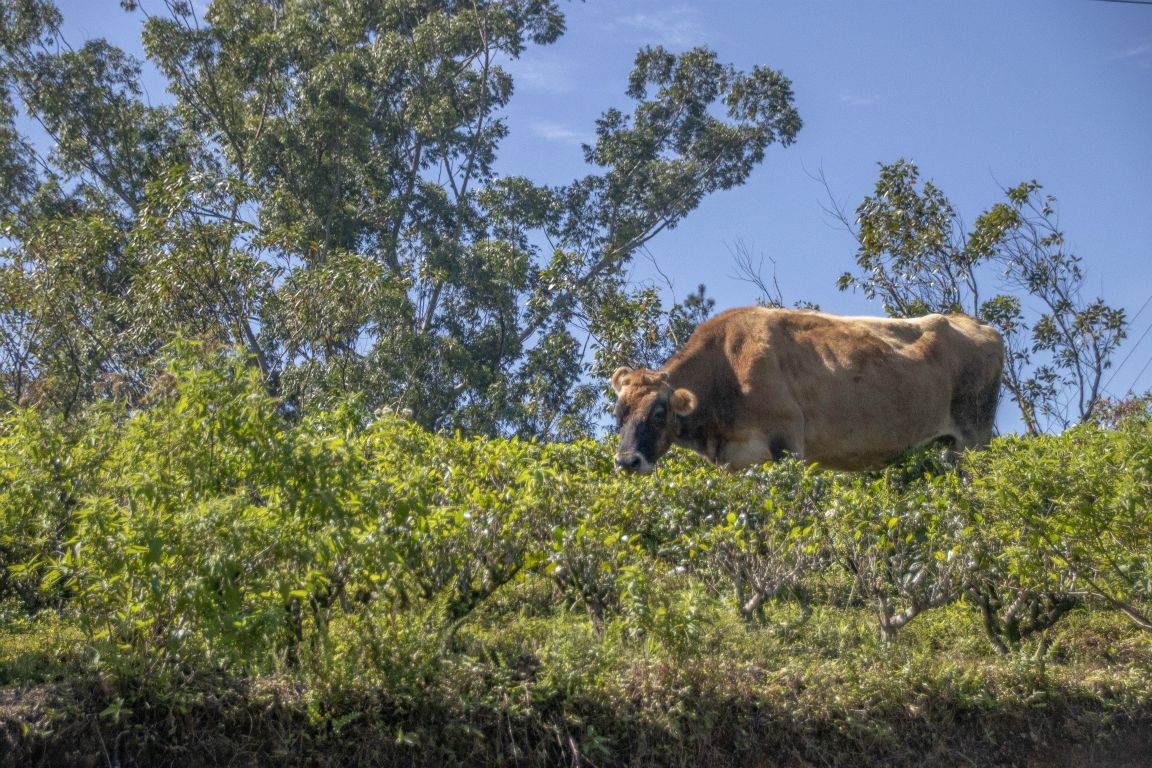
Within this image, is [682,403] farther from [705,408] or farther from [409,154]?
[409,154]

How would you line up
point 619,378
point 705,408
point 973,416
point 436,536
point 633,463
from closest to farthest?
point 436,536
point 633,463
point 705,408
point 619,378
point 973,416

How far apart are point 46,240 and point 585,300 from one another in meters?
8.12

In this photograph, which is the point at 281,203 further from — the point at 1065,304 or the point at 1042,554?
the point at 1042,554

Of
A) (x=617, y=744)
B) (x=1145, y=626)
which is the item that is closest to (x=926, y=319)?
(x=1145, y=626)

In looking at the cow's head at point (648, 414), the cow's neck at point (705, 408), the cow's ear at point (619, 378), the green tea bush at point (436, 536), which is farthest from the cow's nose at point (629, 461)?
the cow's ear at point (619, 378)

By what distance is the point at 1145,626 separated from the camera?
6.05m

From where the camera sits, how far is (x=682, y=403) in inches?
361

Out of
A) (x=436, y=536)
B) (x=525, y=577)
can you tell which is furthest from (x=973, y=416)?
(x=436, y=536)

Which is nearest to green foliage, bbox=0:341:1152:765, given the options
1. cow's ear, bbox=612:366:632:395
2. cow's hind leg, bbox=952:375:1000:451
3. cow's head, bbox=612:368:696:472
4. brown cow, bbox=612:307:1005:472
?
cow's head, bbox=612:368:696:472

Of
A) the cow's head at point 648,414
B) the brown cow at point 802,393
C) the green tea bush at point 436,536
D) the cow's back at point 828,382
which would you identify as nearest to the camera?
the green tea bush at point 436,536

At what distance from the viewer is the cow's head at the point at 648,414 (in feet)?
29.0

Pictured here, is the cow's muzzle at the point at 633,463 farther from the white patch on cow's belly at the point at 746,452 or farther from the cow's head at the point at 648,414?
the white patch on cow's belly at the point at 746,452

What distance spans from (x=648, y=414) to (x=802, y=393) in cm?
151

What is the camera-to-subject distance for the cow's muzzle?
8.54 metres
